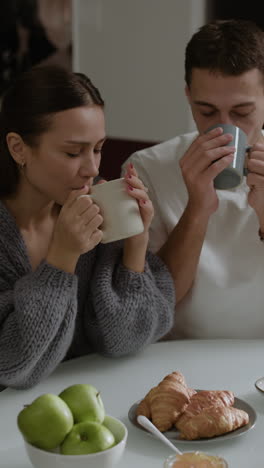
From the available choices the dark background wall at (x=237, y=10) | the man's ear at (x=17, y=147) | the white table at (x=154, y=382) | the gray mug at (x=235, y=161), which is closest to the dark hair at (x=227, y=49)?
the gray mug at (x=235, y=161)

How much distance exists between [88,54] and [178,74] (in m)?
0.57

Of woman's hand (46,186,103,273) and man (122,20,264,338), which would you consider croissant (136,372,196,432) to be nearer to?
woman's hand (46,186,103,273)

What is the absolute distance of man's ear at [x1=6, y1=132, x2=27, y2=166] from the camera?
1532mm

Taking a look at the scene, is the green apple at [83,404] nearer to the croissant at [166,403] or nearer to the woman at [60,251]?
the croissant at [166,403]

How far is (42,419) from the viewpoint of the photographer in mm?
996

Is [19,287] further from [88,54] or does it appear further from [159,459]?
[88,54]

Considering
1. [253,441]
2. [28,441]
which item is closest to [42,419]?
[28,441]

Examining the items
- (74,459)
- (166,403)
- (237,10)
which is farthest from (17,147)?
(237,10)

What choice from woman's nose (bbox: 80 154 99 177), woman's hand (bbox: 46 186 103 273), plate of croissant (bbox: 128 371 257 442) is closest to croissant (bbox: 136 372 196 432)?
plate of croissant (bbox: 128 371 257 442)

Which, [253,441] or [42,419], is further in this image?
[253,441]

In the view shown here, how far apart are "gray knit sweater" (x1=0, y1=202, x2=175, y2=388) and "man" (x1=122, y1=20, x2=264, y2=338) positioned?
0.15 m

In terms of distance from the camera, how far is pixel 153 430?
46.0 inches

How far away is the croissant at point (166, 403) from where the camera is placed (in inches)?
47.1

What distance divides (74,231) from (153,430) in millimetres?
413
